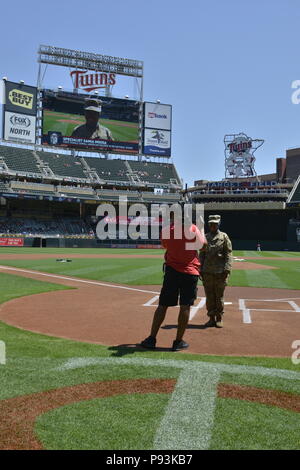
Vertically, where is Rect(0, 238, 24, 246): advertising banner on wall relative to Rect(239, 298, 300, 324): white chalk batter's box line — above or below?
above

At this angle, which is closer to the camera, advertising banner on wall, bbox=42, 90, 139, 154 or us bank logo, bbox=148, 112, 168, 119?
advertising banner on wall, bbox=42, 90, 139, 154

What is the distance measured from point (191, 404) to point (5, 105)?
5206 cm

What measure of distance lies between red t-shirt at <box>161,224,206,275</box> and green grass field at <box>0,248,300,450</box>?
1.14 m

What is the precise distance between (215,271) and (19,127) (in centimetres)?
4892

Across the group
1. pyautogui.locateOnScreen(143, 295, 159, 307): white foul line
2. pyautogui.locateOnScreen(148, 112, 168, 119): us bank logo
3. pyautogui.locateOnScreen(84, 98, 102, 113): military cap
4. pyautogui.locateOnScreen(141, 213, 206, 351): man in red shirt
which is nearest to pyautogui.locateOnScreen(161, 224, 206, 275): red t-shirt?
pyautogui.locateOnScreen(141, 213, 206, 351): man in red shirt

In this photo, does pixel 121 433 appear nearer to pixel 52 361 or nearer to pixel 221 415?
pixel 221 415

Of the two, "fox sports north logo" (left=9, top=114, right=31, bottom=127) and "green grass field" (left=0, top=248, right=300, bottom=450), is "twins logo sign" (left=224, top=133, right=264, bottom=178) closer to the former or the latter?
"fox sports north logo" (left=9, top=114, right=31, bottom=127)

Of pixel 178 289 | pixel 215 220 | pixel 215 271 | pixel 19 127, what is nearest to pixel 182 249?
pixel 178 289

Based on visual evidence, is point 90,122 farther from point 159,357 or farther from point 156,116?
point 159,357

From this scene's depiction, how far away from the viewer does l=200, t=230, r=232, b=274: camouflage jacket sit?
7047 millimetres

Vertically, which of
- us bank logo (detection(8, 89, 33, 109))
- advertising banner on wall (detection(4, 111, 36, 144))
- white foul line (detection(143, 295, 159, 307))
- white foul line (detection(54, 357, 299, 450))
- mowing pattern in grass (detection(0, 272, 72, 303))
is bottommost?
mowing pattern in grass (detection(0, 272, 72, 303))

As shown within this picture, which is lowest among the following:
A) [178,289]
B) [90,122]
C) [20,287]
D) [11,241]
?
[20,287]

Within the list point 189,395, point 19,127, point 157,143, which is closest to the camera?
point 189,395

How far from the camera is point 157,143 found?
58.8m
